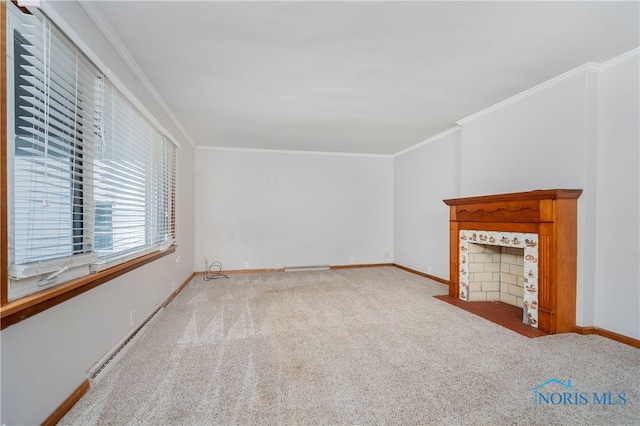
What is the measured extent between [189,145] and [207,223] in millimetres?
1435

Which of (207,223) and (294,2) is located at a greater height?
(294,2)

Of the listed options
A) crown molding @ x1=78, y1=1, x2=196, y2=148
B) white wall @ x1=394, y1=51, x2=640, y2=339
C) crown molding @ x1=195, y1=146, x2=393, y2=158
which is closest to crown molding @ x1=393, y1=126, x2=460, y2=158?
crown molding @ x1=195, y1=146, x2=393, y2=158

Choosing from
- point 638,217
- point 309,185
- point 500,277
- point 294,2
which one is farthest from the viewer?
point 309,185

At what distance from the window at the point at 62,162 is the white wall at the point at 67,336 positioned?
0.17 metres

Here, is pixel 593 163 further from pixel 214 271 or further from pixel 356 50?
pixel 214 271

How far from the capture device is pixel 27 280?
1.43 metres

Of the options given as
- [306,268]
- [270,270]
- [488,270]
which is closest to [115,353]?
[270,270]

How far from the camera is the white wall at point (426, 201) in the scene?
4758 millimetres

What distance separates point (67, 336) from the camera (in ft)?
5.54

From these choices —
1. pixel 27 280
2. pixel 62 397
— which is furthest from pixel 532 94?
pixel 62 397

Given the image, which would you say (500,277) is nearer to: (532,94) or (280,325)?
Result: (532,94)

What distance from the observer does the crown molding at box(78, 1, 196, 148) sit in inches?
74.9

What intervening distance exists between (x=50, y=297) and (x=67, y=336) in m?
0.36

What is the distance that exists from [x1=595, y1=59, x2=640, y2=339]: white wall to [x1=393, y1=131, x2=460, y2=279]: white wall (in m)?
1.91
